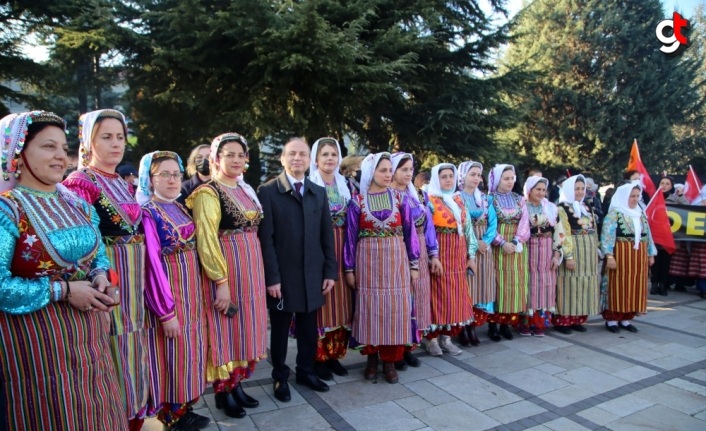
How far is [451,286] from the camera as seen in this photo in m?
4.69

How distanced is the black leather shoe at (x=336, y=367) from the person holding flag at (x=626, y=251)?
3488mm

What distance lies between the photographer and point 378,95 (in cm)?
903

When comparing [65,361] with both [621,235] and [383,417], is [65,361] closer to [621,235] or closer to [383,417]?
[383,417]

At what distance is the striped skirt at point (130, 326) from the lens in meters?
2.57

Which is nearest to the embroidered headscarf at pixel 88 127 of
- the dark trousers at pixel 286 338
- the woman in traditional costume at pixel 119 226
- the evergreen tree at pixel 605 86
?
the woman in traditional costume at pixel 119 226

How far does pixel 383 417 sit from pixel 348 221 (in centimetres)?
159

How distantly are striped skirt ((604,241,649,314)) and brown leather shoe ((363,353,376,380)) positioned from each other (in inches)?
128

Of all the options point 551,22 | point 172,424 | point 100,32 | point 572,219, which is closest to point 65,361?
point 172,424

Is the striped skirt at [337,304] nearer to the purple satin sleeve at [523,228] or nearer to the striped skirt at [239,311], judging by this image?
the striped skirt at [239,311]

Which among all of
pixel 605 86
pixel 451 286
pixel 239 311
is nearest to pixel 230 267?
pixel 239 311

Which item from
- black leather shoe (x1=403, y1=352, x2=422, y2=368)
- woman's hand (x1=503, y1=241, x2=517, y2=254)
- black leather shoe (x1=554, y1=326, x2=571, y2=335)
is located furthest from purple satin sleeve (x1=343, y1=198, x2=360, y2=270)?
black leather shoe (x1=554, y1=326, x2=571, y2=335)

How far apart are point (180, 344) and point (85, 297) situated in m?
1.03

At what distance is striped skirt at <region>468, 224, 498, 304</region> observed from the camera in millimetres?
5039

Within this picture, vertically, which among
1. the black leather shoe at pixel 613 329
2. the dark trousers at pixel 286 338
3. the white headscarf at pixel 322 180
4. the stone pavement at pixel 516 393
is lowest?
the stone pavement at pixel 516 393
